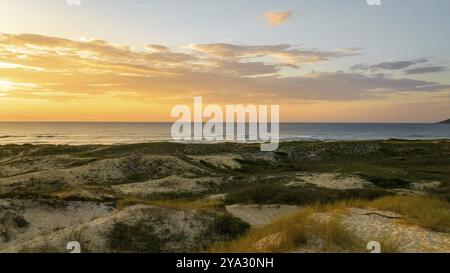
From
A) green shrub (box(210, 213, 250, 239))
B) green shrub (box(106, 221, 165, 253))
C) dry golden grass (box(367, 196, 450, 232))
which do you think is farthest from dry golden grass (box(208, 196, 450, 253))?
green shrub (box(106, 221, 165, 253))

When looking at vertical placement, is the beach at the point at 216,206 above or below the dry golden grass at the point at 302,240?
below

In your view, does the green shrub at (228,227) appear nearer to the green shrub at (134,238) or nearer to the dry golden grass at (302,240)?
the green shrub at (134,238)

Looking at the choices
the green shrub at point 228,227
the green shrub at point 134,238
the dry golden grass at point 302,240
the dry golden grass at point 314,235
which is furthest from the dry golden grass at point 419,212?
→ the green shrub at point 134,238

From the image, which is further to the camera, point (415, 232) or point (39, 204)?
point (39, 204)

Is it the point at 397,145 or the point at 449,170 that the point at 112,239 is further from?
the point at 397,145

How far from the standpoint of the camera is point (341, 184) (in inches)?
1411

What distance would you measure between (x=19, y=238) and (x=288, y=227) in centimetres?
1398

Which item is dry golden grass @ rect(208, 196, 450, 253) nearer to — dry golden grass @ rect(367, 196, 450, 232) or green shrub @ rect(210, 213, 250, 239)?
dry golden grass @ rect(367, 196, 450, 232)

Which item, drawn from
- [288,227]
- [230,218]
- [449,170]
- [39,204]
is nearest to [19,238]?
[39,204]

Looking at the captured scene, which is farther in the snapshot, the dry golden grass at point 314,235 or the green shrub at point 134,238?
the green shrub at point 134,238

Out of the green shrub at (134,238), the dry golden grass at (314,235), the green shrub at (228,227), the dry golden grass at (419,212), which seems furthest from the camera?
the green shrub at (228,227)

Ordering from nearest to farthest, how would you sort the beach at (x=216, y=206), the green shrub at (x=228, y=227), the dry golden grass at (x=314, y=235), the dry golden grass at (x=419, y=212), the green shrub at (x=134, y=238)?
the dry golden grass at (x=314, y=235) → the beach at (x=216, y=206) → the dry golden grass at (x=419, y=212) → the green shrub at (x=134, y=238) → the green shrub at (x=228, y=227)

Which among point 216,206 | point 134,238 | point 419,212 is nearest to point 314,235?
point 419,212
